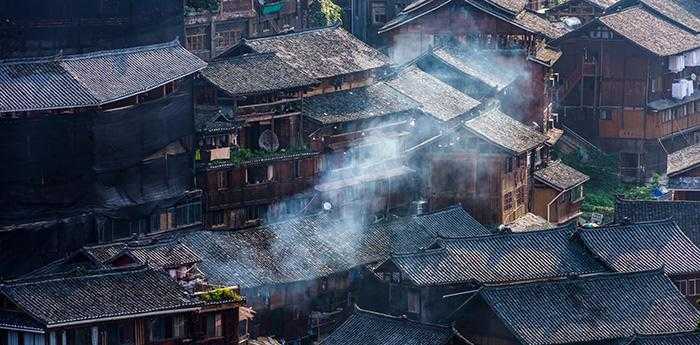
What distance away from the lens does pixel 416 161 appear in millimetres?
84500

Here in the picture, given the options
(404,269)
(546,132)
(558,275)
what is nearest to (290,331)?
(404,269)

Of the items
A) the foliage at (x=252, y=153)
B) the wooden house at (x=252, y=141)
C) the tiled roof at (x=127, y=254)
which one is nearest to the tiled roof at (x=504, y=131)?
the wooden house at (x=252, y=141)

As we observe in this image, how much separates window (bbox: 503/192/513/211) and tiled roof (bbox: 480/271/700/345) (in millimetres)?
12503

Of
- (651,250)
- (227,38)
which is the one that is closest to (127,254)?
(651,250)

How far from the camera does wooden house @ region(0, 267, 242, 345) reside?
6034 cm

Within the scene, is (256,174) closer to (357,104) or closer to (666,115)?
(357,104)

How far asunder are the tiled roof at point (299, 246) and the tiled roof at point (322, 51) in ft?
27.3

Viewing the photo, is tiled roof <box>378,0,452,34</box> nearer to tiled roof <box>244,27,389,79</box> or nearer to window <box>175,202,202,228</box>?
tiled roof <box>244,27,389,79</box>

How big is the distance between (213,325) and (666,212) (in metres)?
25.4

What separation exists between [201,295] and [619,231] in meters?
20.8

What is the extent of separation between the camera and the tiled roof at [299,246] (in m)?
70.8

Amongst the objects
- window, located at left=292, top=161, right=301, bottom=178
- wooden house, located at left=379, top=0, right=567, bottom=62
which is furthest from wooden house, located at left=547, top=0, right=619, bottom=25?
window, located at left=292, top=161, right=301, bottom=178

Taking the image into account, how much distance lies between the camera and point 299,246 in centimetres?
7425

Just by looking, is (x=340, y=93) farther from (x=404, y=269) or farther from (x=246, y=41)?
(x=404, y=269)
